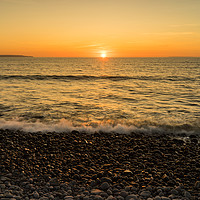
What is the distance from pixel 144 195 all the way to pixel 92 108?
509 inches

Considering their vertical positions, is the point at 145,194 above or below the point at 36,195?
below

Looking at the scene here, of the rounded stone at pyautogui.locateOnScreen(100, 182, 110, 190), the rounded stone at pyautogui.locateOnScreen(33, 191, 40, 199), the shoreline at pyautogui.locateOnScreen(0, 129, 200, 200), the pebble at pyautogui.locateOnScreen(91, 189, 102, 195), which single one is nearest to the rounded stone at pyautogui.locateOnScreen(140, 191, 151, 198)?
the shoreline at pyautogui.locateOnScreen(0, 129, 200, 200)

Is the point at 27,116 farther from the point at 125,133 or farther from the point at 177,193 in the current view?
the point at 177,193

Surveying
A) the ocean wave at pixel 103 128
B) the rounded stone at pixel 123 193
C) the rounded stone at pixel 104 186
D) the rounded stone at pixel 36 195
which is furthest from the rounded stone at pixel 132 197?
the ocean wave at pixel 103 128

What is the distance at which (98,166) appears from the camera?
7805 mm

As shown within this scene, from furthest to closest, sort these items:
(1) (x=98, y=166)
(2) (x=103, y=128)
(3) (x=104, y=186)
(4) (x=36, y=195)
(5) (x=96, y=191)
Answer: (2) (x=103, y=128) < (1) (x=98, y=166) < (3) (x=104, y=186) < (5) (x=96, y=191) < (4) (x=36, y=195)

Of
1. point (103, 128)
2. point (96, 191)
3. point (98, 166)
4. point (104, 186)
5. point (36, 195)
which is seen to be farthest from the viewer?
point (103, 128)

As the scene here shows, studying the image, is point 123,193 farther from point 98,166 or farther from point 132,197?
point 98,166

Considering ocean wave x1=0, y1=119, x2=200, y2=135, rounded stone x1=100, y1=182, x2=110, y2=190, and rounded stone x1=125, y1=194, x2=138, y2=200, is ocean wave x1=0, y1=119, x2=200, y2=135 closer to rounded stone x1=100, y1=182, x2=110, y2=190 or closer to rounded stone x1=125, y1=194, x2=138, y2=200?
rounded stone x1=100, y1=182, x2=110, y2=190

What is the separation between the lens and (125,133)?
40.0 ft

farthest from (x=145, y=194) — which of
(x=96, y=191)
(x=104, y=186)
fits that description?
(x=96, y=191)

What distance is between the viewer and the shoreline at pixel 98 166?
627 cm

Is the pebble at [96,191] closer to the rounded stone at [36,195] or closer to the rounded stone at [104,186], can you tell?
the rounded stone at [104,186]

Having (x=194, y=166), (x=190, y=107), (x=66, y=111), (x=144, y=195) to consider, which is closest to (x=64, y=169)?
(x=144, y=195)
